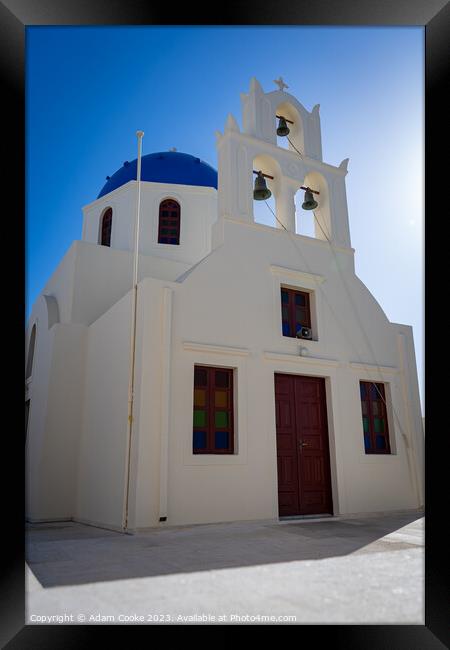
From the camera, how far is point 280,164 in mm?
10156

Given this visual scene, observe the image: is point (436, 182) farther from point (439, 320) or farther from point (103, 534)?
point (103, 534)

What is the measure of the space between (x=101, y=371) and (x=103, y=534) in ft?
9.76

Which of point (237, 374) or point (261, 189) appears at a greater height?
point (261, 189)

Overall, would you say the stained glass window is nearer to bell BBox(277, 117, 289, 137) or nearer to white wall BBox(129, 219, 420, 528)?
white wall BBox(129, 219, 420, 528)

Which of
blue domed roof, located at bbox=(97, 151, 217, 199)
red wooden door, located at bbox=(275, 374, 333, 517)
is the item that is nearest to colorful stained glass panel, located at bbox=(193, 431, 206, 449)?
red wooden door, located at bbox=(275, 374, 333, 517)

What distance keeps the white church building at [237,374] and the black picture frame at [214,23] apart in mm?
4778

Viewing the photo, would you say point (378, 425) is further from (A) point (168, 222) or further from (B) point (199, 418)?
(A) point (168, 222)

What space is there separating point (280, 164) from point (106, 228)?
6.13m

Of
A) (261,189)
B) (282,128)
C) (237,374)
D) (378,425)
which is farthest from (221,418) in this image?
(282,128)

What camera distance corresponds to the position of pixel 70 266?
1103 centimetres

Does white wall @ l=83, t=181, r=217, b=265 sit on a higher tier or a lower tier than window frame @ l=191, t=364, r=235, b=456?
higher

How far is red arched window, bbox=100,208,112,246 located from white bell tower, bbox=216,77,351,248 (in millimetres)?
5396

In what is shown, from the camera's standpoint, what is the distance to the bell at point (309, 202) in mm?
10141

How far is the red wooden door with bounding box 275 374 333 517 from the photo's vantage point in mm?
8570
